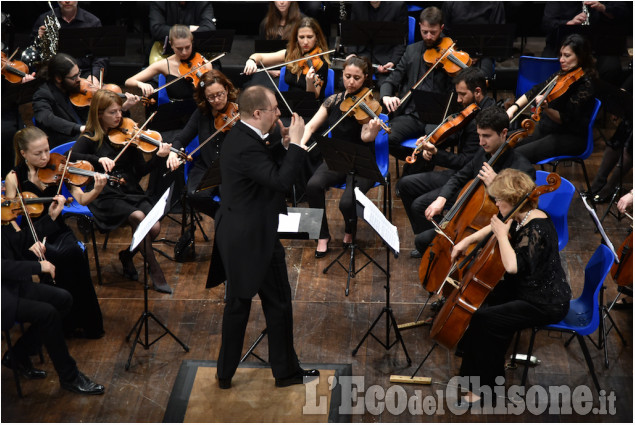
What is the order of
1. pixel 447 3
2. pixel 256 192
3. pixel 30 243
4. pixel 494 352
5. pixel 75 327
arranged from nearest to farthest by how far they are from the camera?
pixel 256 192, pixel 494 352, pixel 30 243, pixel 75 327, pixel 447 3

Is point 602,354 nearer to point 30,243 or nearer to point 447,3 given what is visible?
point 30,243

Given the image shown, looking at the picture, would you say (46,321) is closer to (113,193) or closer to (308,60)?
(113,193)

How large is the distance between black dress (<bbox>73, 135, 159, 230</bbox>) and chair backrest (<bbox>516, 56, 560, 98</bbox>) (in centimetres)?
324

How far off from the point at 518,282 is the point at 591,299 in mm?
502

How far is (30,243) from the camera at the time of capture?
454cm

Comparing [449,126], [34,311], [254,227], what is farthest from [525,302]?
[34,311]

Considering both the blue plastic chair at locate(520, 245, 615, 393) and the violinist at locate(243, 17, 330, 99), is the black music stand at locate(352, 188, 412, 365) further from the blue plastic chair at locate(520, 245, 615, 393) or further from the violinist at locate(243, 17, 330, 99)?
the violinist at locate(243, 17, 330, 99)

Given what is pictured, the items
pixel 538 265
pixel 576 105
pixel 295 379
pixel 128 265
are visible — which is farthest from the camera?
pixel 576 105

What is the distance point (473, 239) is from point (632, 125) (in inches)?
86.7

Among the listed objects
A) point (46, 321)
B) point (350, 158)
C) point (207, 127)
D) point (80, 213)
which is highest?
point (350, 158)

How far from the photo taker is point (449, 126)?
18.5 ft

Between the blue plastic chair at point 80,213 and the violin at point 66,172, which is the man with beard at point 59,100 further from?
the violin at point 66,172

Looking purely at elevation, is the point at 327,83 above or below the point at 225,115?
below

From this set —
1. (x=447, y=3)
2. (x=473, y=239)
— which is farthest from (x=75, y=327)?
(x=447, y=3)
